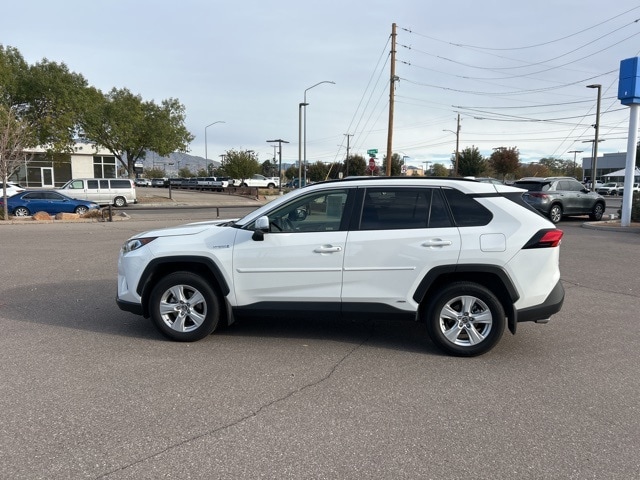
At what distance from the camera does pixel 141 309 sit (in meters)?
5.43

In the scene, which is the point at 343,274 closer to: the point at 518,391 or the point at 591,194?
the point at 518,391

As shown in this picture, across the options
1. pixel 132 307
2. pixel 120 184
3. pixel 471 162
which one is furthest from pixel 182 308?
pixel 471 162

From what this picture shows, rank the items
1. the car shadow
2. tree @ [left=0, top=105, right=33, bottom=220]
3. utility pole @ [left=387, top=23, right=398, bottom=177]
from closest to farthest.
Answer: the car shadow, tree @ [left=0, top=105, right=33, bottom=220], utility pole @ [left=387, top=23, right=398, bottom=177]

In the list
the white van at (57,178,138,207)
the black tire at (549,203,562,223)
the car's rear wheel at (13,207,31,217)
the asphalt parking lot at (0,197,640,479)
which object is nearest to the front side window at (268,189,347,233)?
the asphalt parking lot at (0,197,640,479)

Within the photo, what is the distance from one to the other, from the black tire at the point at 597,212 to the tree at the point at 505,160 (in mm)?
54418

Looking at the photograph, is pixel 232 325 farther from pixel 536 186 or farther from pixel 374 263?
pixel 536 186

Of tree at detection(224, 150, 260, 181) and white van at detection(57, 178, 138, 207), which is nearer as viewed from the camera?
white van at detection(57, 178, 138, 207)

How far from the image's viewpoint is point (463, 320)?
4.98 metres

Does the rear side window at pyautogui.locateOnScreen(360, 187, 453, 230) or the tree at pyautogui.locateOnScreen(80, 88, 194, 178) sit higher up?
the tree at pyautogui.locateOnScreen(80, 88, 194, 178)

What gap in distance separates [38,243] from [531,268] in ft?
41.9

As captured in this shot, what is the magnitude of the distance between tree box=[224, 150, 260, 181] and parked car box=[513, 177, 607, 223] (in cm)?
4446

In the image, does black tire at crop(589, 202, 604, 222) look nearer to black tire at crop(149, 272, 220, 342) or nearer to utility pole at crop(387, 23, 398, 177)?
utility pole at crop(387, 23, 398, 177)

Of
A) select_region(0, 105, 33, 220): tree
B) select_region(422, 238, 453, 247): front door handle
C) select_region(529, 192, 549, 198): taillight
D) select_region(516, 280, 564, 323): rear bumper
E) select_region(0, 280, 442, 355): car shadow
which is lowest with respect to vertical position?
select_region(0, 280, 442, 355): car shadow

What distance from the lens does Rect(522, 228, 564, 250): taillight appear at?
4906 millimetres
